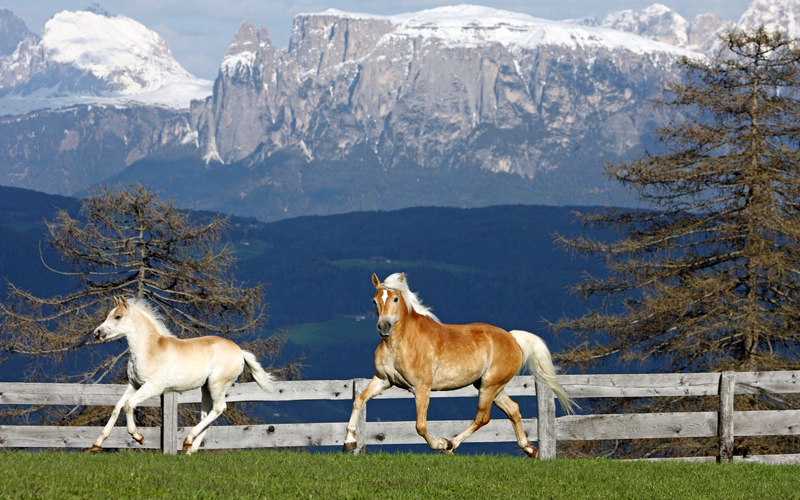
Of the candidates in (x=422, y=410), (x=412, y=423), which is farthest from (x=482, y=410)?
(x=412, y=423)

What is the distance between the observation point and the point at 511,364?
37.0 ft

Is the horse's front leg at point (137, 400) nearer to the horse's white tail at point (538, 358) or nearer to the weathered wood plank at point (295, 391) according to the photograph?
the weathered wood plank at point (295, 391)

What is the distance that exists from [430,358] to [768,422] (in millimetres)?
6089

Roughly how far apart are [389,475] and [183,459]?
2798mm

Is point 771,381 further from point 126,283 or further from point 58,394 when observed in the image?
point 126,283

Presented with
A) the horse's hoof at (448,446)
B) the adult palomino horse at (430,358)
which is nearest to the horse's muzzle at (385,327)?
the adult palomino horse at (430,358)

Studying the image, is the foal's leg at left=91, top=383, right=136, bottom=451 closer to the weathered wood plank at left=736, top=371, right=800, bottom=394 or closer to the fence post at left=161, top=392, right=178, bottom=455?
the fence post at left=161, top=392, right=178, bottom=455

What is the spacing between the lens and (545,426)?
12.8 m

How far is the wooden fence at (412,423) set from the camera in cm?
1271

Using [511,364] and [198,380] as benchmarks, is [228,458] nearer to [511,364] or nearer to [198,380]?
[198,380]

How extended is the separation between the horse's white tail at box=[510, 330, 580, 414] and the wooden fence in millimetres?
485

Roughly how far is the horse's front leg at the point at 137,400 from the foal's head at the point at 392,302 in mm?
3059

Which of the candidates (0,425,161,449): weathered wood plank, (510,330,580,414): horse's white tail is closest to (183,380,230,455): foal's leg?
(0,425,161,449): weathered wood plank

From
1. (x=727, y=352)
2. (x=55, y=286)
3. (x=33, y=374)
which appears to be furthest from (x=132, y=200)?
(x=55, y=286)
